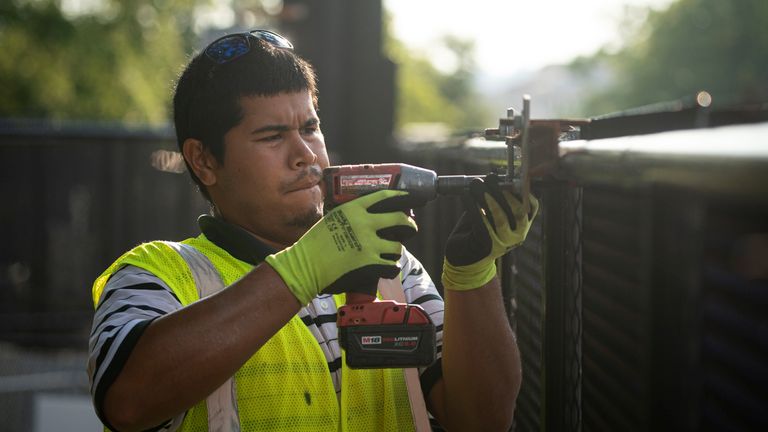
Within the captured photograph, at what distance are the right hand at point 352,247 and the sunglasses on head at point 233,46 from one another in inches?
31.1

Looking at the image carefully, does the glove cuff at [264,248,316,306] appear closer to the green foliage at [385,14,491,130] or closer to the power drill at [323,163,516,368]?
the power drill at [323,163,516,368]

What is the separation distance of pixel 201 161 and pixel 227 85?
1.05 ft

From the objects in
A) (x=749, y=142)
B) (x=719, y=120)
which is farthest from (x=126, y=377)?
(x=719, y=120)

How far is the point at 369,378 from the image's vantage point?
2877 millimetres

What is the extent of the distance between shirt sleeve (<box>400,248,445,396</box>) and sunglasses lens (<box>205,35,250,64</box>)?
84cm

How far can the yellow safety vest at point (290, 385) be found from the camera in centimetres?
266

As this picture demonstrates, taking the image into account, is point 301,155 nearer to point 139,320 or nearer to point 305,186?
point 305,186

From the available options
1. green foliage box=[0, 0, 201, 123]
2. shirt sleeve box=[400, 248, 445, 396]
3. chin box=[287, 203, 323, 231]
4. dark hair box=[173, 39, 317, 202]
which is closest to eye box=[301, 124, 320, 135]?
dark hair box=[173, 39, 317, 202]

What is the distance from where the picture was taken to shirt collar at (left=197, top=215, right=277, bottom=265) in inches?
116

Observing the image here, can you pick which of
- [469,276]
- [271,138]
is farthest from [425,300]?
[271,138]

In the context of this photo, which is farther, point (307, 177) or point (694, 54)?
point (694, 54)

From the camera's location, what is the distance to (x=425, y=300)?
3119mm

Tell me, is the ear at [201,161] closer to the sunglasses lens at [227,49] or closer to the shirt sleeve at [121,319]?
the sunglasses lens at [227,49]

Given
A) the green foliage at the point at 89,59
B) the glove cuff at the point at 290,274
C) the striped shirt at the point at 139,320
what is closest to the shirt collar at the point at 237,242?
the striped shirt at the point at 139,320
